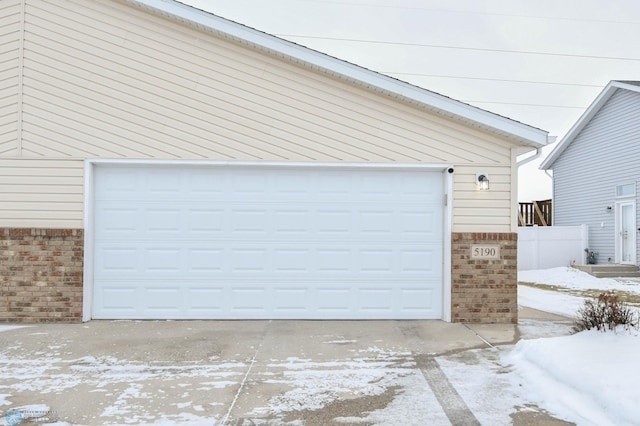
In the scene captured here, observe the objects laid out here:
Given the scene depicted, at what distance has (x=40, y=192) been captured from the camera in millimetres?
7137

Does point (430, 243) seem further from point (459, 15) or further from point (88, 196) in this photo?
point (459, 15)

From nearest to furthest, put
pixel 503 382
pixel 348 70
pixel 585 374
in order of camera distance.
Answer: pixel 585 374 < pixel 503 382 < pixel 348 70

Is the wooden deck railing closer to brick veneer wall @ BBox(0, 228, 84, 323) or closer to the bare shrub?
the bare shrub

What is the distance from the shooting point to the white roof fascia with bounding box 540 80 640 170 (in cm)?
1570

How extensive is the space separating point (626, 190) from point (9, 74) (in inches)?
690

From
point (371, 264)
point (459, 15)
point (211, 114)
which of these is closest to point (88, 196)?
point (211, 114)

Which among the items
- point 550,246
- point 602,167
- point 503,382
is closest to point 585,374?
point 503,382

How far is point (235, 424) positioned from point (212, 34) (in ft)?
19.2

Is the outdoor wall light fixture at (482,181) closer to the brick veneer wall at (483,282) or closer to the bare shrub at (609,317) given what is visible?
the brick veneer wall at (483,282)

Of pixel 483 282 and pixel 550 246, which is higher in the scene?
pixel 550 246

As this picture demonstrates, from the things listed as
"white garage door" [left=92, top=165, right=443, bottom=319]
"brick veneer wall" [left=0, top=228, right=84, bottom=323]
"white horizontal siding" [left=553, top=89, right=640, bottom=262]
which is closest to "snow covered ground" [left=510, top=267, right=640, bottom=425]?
"white garage door" [left=92, top=165, right=443, bottom=319]

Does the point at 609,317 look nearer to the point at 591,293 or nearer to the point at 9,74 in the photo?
the point at 591,293

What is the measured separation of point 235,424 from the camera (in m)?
3.49

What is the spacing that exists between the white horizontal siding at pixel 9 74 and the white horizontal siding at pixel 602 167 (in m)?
17.1
